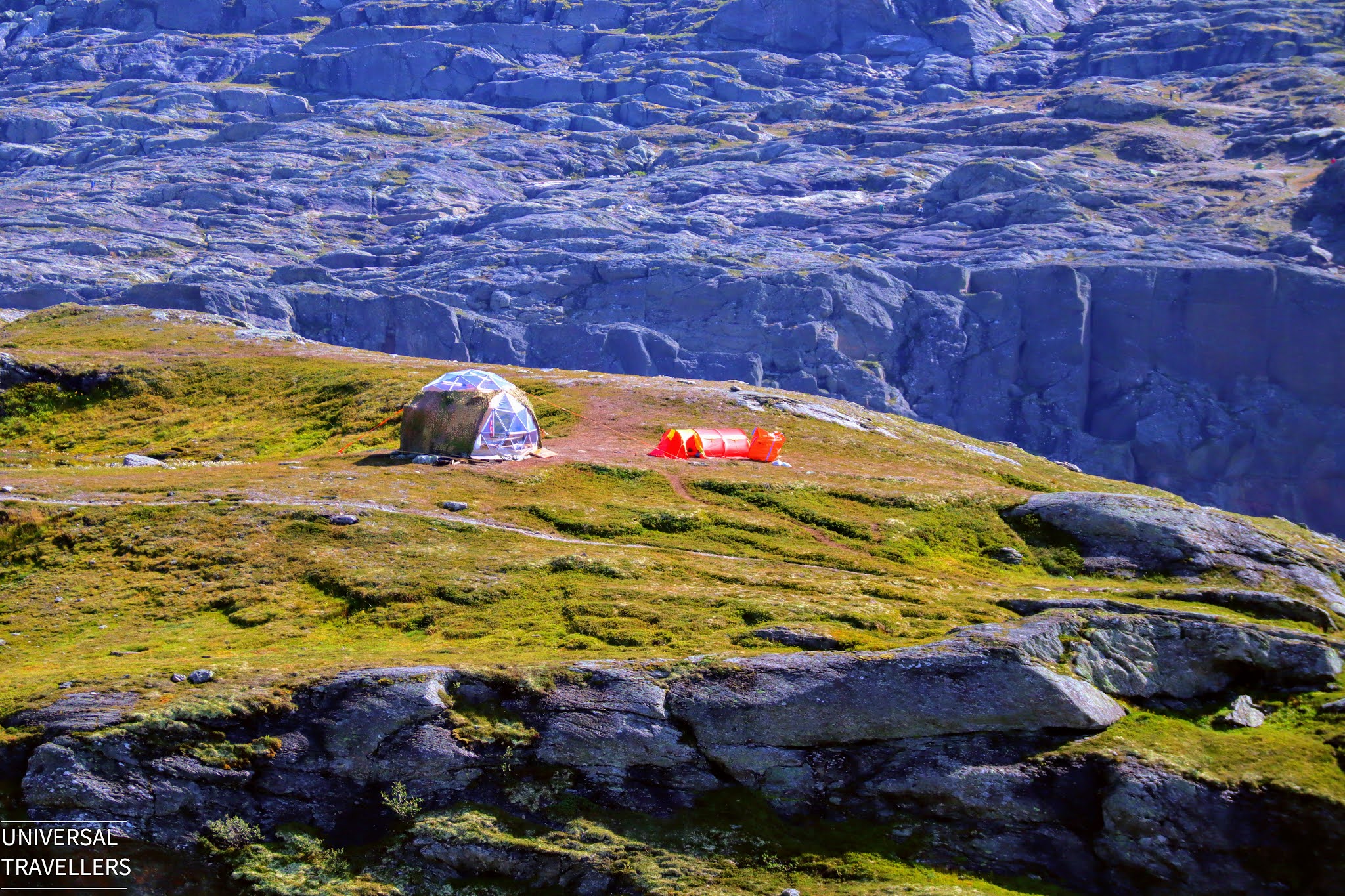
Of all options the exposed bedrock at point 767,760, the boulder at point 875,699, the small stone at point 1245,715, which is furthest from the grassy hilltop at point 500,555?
the boulder at point 875,699

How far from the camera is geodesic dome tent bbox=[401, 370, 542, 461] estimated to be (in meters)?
53.3

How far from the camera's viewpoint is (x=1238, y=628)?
3241 cm

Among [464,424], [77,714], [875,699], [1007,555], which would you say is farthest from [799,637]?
[464,424]

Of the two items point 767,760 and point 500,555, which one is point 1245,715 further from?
point 500,555

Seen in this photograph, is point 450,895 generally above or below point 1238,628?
below

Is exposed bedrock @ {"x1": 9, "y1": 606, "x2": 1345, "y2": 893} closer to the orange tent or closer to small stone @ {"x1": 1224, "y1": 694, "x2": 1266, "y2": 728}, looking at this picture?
small stone @ {"x1": 1224, "y1": 694, "x2": 1266, "y2": 728}

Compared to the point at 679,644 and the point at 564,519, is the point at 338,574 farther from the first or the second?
the point at 679,644

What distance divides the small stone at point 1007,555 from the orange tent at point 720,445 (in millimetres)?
15396

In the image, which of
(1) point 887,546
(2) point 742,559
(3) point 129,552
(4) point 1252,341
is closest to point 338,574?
(3) point 129,552

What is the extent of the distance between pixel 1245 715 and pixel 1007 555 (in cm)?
1487

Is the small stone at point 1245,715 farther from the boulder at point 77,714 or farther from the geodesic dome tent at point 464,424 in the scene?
the geodesic dome tent at point 464,424

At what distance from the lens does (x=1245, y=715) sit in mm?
29969

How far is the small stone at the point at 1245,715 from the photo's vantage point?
1169 inches

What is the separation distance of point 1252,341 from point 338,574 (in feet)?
654
